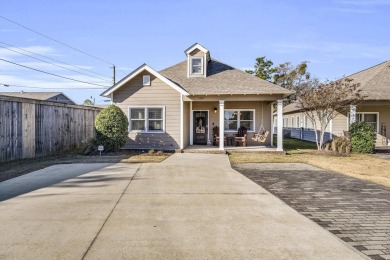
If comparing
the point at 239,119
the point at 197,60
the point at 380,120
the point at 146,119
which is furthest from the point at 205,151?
the point at 380,120

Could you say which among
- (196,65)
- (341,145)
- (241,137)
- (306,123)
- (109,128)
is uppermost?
(196,65)

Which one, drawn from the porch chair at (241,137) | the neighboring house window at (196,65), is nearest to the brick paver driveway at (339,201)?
the porch chair at (241,137)

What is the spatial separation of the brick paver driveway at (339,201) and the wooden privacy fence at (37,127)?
29.5 ft

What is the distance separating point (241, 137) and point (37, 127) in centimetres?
1085

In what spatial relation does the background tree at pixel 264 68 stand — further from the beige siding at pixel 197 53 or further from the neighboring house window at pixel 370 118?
the beige siding at pixel 197 53

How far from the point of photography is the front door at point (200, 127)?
17.8m

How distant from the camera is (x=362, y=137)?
15398 mm

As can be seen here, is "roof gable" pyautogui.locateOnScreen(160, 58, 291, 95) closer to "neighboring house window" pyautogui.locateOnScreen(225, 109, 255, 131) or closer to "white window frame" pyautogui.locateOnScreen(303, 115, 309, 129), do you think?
"neighboring house window" pyautogui.locateOnScreen(225, 109, 255, 131)

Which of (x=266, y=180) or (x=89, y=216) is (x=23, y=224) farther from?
(x=266, y=180)

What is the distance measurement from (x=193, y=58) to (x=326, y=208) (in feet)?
44.8

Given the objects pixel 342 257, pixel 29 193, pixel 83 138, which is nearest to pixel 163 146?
pixel 83 138

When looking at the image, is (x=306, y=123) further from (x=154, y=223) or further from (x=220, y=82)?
(x=154, y=223)

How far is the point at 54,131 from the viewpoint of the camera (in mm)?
13703

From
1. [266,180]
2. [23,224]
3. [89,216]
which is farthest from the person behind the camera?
[266,180]
